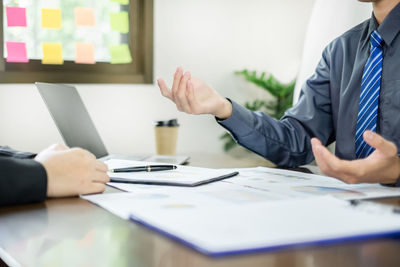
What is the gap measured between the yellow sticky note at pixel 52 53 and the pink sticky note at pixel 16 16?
143 mm

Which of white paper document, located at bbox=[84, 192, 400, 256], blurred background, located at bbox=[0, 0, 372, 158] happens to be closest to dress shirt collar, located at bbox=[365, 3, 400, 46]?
blurred background, located at bbox=[0, 0, 372, 158]

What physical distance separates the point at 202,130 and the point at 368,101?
1469mm

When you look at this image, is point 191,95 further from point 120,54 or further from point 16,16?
point 120,54

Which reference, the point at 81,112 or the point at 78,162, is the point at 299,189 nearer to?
the point at 78,162

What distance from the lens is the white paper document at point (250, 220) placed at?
547mm

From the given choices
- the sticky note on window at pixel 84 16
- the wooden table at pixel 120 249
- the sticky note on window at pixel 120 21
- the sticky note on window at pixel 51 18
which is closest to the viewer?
the wooden table at pixel 120 249

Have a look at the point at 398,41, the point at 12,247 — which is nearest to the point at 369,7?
the point at 398,41

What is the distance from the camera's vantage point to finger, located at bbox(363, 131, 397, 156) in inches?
37.2

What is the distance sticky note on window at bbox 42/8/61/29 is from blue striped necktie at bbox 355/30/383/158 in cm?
150

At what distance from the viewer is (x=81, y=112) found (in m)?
1.82

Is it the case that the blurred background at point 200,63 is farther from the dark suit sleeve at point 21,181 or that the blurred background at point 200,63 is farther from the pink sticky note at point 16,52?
the dark suit sleeve at point 21,181

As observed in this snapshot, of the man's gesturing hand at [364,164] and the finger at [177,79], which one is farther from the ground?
the finger at [177,79]

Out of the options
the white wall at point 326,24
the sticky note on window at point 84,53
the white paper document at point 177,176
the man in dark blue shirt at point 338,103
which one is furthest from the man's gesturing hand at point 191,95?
the sticky note on window at point 84,53

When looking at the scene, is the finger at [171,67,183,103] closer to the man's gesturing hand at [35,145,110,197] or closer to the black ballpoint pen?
the black ballpoint pen
